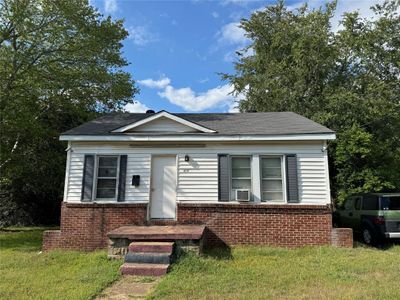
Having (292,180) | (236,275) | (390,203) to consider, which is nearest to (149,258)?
(236,275)

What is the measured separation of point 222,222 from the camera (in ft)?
30.8

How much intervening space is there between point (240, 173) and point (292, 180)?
1.47 meters

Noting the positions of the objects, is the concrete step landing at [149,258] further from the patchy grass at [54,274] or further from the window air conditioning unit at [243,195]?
the window air conditioning unit at [243,195]

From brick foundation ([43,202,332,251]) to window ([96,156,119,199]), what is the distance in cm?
37

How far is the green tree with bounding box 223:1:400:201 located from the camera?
16.0 m

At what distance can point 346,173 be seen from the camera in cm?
1603

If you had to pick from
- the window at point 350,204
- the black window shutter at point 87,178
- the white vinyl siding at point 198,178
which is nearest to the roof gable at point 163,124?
the white vinyl siding at point 198,178

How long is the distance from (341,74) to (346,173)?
22.0ft

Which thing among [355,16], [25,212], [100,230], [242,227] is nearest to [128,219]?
[100,230]

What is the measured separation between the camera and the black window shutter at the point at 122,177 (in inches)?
381

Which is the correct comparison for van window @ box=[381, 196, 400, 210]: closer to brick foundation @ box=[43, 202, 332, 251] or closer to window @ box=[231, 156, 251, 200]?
brick foundation @ box=[43, 202, 332, 251]

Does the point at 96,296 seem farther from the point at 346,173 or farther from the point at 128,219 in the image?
the point at 346,173

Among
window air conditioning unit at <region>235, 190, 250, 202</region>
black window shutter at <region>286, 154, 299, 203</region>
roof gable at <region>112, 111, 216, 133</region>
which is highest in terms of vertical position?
roof gable at <region>112, 111, 216, 133</region>

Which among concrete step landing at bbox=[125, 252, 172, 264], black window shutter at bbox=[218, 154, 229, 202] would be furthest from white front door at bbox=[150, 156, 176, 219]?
concrete step landing at bbox=[125, 252, 172, 264]
